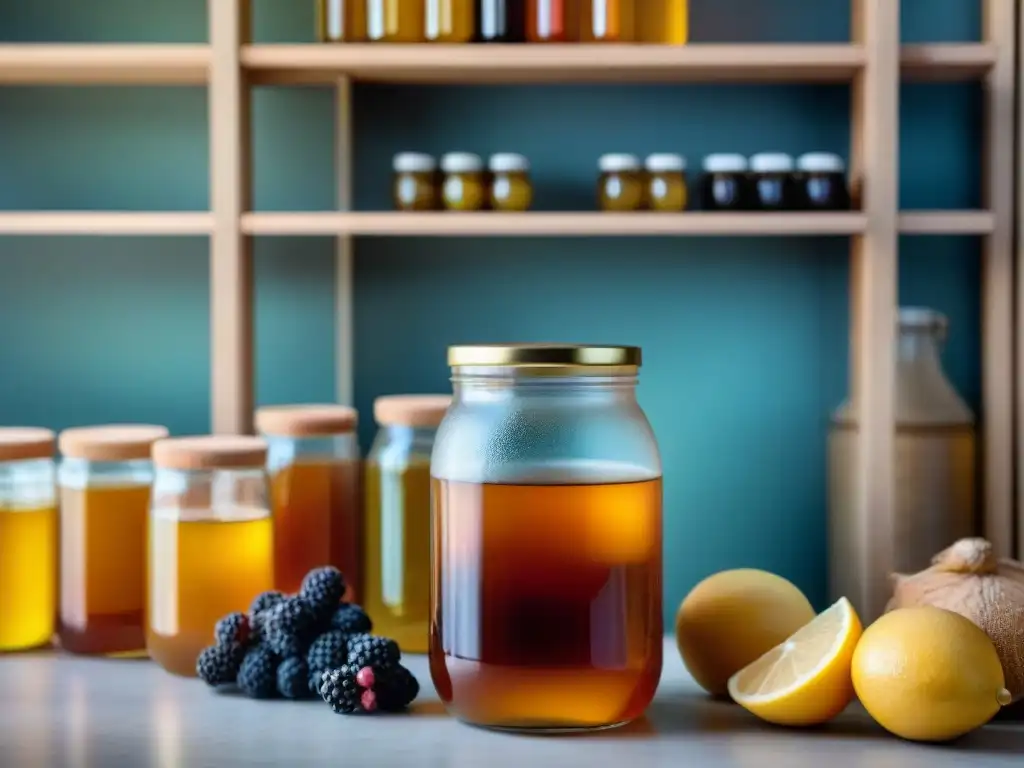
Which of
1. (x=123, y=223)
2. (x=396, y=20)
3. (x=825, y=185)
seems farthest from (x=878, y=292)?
(x=123, y=223)

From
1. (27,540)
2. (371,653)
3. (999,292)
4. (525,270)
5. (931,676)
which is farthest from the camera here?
(525,270)

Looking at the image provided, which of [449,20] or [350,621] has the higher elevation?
[449,20]

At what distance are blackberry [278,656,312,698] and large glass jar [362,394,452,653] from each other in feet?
0.66

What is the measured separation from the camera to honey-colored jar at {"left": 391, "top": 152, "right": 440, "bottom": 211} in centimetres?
131

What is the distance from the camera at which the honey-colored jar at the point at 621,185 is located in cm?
130

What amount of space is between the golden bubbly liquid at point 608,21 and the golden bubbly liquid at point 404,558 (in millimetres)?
507

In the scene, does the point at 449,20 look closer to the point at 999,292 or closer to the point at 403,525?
the point at 403,525

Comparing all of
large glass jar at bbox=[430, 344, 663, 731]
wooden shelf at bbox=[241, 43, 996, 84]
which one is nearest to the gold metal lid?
large glass jar at bbox=[430, 344, 663, 731]

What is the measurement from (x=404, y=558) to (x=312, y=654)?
8.4 inches

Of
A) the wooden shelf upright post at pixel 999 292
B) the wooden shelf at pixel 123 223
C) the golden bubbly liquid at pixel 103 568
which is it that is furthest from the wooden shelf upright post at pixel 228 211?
the wooden shelf upright post at pixel 999 292

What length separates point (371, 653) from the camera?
99 cm

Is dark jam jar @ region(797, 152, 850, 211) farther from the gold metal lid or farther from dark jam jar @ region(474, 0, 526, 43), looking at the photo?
the gold metal lid

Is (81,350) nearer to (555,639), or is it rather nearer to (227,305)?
(227,305)

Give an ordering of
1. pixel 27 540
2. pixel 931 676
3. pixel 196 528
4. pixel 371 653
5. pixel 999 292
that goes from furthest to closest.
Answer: pixel 999 292
pixel 27 540
pixel 196 528
pixel 371 653
pixel 931 676
